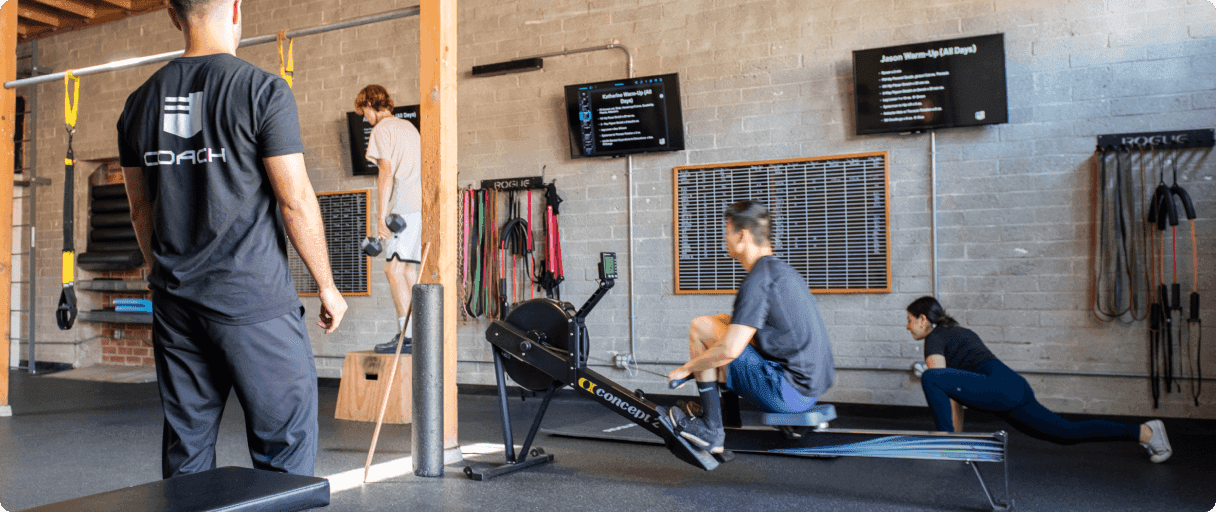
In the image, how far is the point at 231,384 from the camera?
184 cm

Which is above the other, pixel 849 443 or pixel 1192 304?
pixel 1192 304

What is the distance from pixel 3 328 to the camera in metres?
5.46

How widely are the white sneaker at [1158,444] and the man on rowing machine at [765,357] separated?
169 cm

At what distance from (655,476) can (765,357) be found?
0.79 m

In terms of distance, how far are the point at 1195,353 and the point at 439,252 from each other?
4.21m

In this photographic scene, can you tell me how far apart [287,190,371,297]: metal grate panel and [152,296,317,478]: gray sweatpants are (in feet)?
17.7

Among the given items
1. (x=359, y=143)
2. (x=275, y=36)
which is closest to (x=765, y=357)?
(x=275, y=36)

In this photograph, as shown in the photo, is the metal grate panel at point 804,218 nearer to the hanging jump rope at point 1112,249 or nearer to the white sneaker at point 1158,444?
the hanging jump rope at point 1112,249

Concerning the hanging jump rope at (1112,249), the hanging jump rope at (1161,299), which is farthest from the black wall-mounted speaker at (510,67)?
the hanging jump rope at (1161,299)

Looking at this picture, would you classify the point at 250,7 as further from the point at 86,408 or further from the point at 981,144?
the point at 981,144

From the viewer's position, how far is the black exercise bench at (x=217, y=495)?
43.8 inches

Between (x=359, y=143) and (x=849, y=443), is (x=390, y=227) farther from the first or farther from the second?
(x=359, y=143)

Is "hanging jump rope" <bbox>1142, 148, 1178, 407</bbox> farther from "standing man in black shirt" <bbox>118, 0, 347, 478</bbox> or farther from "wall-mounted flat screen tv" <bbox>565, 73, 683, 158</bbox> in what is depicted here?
"standing man in black shirt" <bbox>118, 0, 347, 478</bbox>

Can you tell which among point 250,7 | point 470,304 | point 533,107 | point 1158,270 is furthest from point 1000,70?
point 250,7
